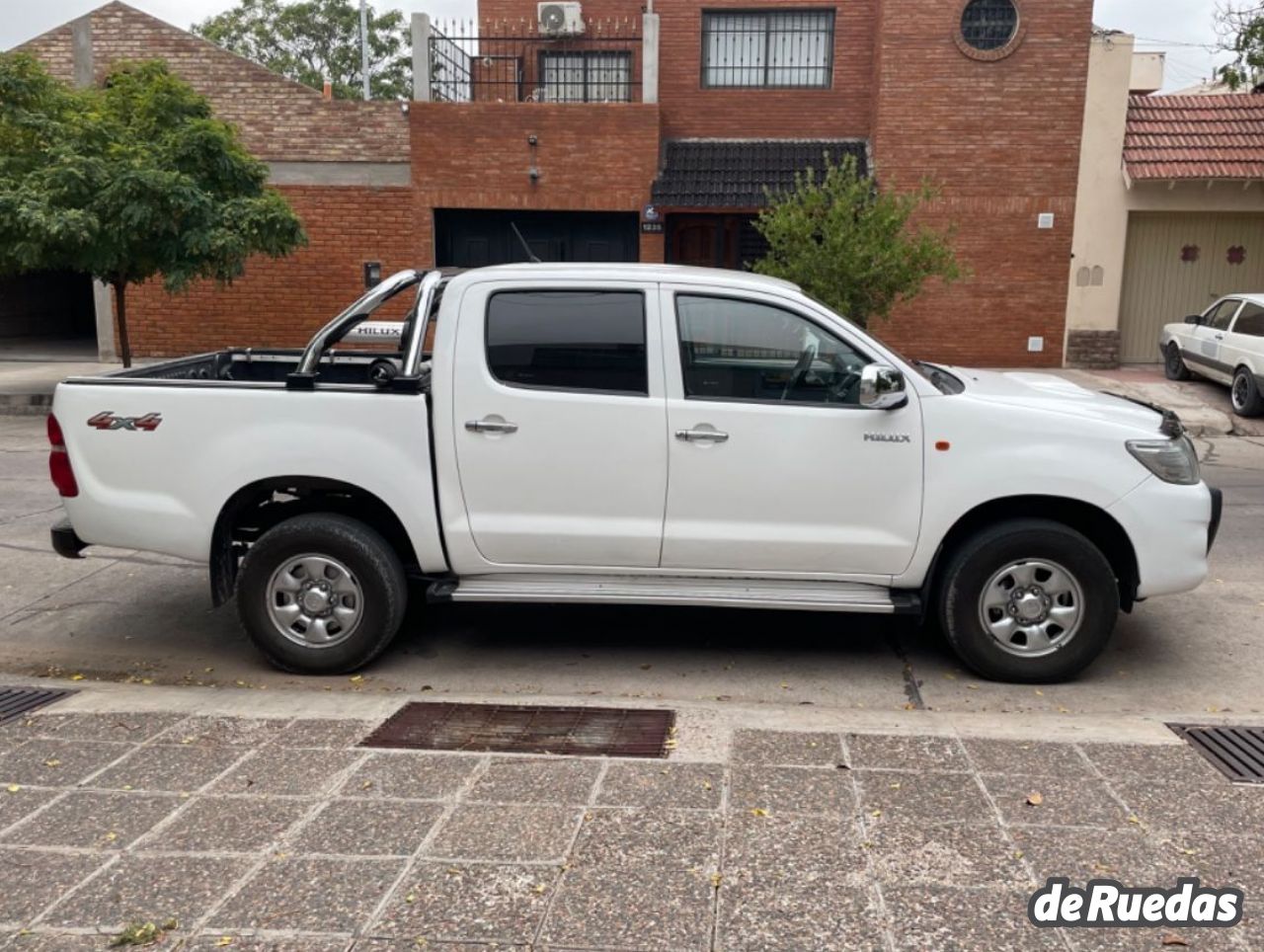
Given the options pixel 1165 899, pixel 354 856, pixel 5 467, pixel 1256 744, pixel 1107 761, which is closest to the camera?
pixel 1165 899

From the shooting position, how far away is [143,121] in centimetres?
1445

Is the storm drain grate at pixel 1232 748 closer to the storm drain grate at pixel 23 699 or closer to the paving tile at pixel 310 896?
the paving tile at pixel 310 896

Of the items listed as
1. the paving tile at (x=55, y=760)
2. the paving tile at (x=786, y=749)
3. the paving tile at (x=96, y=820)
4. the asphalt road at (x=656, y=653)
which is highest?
the paving tile at (x=786, y=749)

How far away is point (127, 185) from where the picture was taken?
43.3ft

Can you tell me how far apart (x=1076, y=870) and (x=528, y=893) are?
5.50 ft

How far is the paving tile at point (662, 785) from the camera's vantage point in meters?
3.97

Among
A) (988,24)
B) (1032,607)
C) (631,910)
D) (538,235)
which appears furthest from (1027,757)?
(988,24)

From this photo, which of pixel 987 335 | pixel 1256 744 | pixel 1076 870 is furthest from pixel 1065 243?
pixel 1076 870

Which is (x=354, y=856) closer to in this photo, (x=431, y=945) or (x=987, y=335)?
(x=431, y=945)

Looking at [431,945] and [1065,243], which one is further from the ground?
[1065,243]

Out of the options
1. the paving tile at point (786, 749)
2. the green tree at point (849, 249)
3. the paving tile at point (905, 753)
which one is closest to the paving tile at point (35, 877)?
the paving tile at point (786, 749)

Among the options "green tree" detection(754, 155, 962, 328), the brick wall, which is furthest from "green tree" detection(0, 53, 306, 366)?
"green tree" detection(754, 155, 962, 328)

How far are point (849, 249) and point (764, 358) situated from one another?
765 centimetres

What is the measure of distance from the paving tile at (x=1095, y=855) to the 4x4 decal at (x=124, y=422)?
423 centimetres
